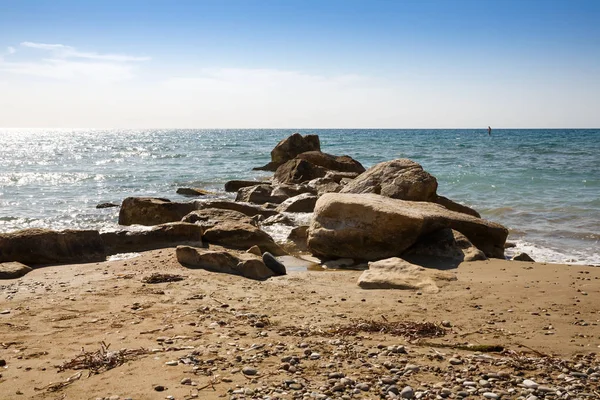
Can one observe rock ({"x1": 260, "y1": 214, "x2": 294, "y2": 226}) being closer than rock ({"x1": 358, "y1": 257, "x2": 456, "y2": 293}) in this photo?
No

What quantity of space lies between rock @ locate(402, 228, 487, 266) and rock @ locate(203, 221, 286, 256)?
245 cm

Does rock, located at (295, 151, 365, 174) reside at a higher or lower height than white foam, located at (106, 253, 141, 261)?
higher

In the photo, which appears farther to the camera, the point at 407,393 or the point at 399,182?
the point at 399,182

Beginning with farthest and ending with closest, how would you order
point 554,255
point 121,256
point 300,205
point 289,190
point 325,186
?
point 325,186 < point 289,190 < point 300,205 < point 554,255 < point 121,256

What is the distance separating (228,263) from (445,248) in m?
3.71

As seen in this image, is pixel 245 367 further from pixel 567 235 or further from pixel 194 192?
pixel 194 192

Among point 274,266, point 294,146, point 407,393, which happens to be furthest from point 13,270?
point 294,146

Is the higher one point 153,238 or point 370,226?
point 370,226

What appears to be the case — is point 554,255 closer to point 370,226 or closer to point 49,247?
point 370,226

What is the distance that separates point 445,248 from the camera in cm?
941

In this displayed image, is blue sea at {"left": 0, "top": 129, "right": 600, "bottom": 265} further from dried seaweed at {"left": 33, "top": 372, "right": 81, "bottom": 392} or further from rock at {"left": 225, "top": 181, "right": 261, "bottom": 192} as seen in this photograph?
dried seaweed at {"left": 33, "top": 372, "right": 81, "bottom": 392}

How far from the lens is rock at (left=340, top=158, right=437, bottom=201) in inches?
478

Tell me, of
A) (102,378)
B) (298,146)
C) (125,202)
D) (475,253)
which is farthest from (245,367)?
(298,146)

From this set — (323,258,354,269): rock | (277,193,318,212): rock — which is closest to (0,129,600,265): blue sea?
(323,258,354,269): rock
